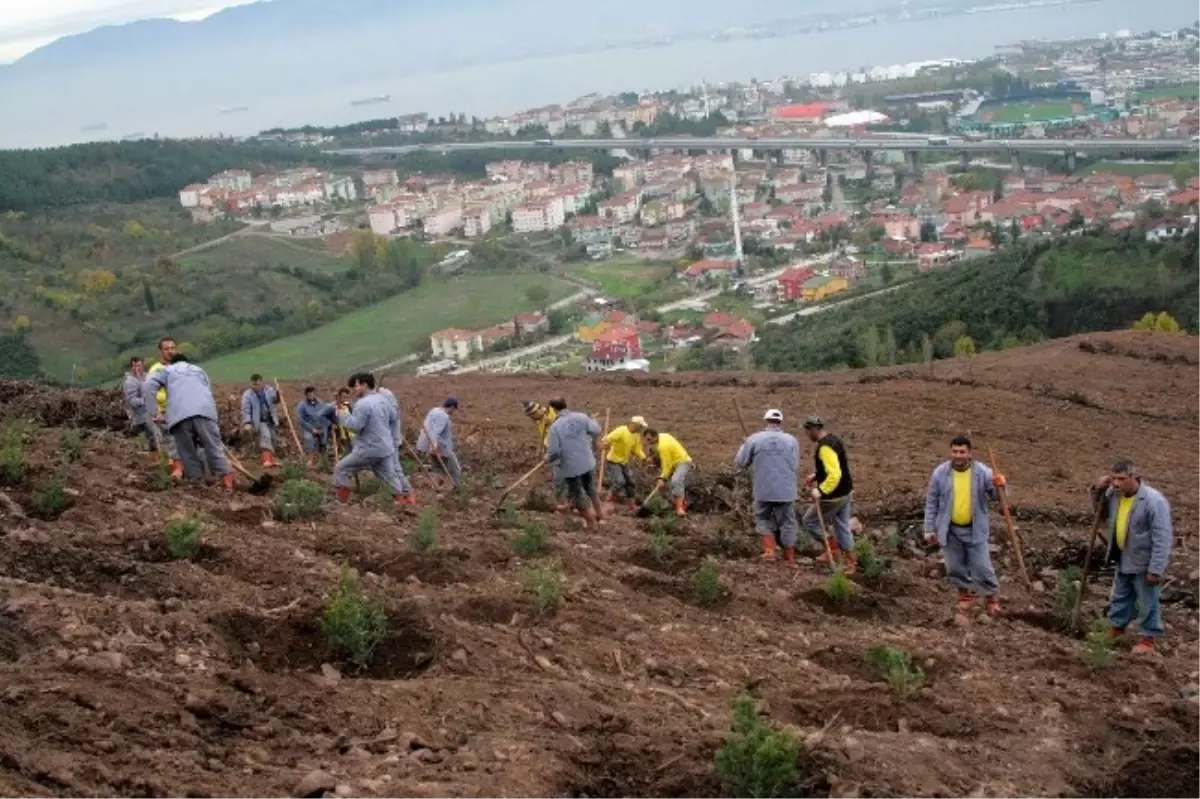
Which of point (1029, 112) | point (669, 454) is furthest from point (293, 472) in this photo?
point (1029, 112)

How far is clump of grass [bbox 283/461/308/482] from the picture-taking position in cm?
938

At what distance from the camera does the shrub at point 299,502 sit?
7848mm

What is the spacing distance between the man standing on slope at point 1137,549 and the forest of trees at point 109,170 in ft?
228

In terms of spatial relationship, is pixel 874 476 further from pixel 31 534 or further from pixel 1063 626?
pixel 31 534

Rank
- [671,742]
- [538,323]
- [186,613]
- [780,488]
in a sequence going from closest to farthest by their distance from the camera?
[671,742]
[186,613]
[780,488]
[538,323]

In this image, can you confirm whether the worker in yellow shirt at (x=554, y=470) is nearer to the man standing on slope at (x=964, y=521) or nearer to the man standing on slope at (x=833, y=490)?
the man standing on slope at (x=833, y=490)

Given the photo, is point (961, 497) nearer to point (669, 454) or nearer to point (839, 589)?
point (839, 589)

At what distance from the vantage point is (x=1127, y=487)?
6.66 m

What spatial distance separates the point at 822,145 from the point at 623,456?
88.4m

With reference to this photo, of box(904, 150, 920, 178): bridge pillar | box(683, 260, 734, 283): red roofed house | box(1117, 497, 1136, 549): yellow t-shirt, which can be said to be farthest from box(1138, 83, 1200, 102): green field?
box(1117, 497, 1136, 549): yellow t-shirt

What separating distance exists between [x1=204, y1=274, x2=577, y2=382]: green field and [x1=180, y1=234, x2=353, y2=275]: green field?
268 inches

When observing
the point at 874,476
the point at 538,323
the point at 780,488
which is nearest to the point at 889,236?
the point at 538,323

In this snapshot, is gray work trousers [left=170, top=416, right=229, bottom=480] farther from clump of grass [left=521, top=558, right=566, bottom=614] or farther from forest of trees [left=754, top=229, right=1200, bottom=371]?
forest of trees [left=754, top=229, right=1200, bottom=371]

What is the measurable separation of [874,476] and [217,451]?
6830mm
